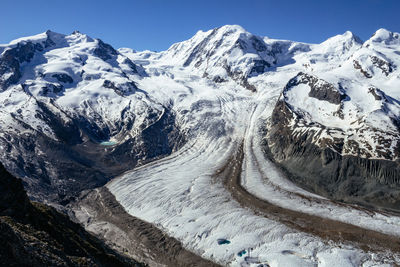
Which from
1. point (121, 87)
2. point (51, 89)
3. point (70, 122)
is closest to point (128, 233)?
point (70, 122)

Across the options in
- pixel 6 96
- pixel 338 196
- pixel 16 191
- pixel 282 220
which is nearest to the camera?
pixel 16 191

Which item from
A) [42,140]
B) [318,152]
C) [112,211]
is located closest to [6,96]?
[42,140]

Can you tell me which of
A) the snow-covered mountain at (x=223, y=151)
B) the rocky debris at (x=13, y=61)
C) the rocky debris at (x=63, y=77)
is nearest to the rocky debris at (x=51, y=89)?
the snow-covered mountain at (x=223, y=151)

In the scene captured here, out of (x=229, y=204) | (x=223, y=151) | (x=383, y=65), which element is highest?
(x=383, y=65)

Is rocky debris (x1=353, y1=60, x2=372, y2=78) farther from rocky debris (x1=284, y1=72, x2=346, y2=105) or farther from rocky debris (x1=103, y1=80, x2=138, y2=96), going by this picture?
rocky debris (x1=103, y1=80, x2=138, y2=96)

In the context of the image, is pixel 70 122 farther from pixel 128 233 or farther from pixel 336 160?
pixel 336 160

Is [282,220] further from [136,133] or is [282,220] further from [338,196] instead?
[136,133]
